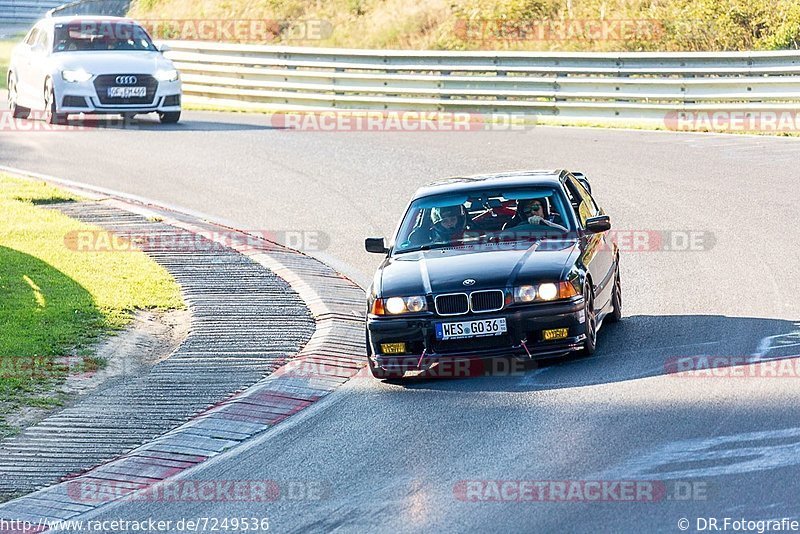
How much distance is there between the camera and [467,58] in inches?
1066

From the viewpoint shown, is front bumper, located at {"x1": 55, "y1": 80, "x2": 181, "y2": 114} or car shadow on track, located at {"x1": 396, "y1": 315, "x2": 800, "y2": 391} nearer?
car shadow on track, located at {"x1": 396, "y1": 315, "x2": 800, "y2": 391}

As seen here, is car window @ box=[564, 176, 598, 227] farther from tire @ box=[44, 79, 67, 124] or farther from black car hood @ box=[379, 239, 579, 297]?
tire @ box=[44, 79, 67, 124]

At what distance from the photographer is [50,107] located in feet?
84.0

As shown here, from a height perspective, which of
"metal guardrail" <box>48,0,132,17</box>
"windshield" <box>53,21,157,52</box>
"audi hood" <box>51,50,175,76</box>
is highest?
"metal guardrail" <box>48,0,132,17</box>

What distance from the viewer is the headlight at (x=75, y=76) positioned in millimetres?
24844

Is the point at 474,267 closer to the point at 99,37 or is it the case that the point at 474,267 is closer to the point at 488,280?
the point at 488,280

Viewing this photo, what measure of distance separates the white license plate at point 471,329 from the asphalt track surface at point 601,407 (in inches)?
13.9

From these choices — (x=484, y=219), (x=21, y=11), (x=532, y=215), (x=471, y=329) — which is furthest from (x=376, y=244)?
(x=21, y=11)

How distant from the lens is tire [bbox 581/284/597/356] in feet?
32.7

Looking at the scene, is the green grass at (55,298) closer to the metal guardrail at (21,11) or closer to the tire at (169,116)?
the tire at (169,116)

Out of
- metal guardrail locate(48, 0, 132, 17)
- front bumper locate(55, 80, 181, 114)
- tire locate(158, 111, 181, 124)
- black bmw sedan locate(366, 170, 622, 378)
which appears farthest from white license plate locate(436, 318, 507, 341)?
metal guardrail locate(48, 0, 132, 17)

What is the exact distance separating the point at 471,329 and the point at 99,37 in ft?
59.9

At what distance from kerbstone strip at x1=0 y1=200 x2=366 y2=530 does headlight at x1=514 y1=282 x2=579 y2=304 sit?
1396mm

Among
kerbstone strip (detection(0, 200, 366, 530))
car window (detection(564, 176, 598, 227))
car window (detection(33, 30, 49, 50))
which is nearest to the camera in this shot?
kerbstone strip (detection(0, 200, 366, 530))
